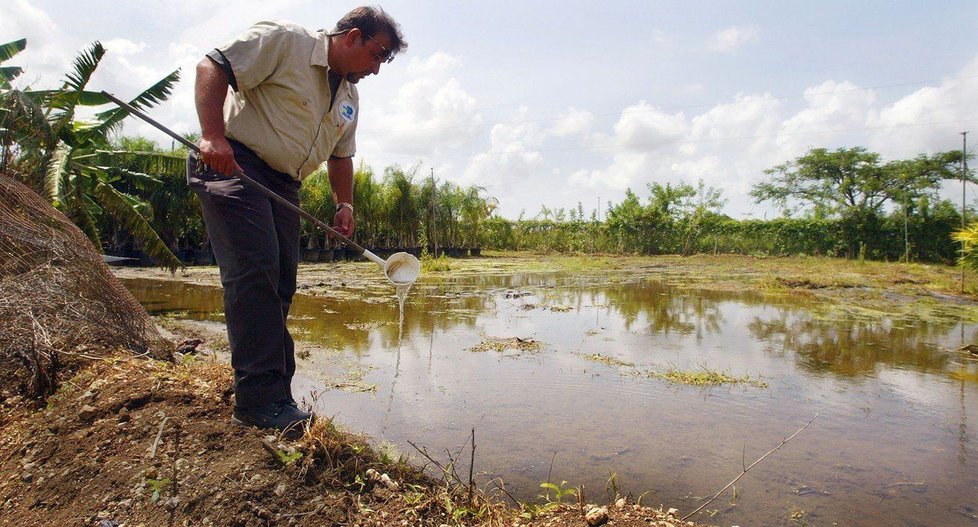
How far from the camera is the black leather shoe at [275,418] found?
6.85 feet

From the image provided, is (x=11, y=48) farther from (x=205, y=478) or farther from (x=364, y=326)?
(x=205, y=478)

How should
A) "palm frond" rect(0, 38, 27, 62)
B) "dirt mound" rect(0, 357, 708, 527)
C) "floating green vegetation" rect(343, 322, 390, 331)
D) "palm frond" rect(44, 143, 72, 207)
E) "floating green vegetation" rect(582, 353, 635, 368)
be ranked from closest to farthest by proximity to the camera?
1. "dirt mound" rect(0, 357, 708, 527)
2. "floating green vegetation" rect(582, 353, 635, 368)
3. "floating green vegetation" rect(343, 322, 390, 331)
4. "palm frond" rect(44, 143, 72, 207)
5. "palm frond" rect(0, 38, 27, 62)

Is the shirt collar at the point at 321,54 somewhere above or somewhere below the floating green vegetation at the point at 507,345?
above

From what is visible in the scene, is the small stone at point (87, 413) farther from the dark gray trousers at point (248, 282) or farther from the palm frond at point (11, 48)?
the palm frond at point (11, 48)

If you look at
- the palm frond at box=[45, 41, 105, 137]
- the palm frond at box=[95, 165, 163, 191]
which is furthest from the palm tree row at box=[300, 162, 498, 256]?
the palm frond at box=[45, 41, 105, 137]

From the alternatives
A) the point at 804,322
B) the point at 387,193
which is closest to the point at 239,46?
the point at 804,322

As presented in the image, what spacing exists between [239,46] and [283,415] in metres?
1.37

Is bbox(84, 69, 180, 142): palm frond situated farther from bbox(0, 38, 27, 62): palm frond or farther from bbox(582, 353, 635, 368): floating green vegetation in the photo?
bbox(582, 353, 635, 368): floating green vegetation

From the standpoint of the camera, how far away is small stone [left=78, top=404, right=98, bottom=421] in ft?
7.51

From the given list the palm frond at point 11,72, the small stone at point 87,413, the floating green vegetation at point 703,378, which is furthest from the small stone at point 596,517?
the palm frond at point 11,72

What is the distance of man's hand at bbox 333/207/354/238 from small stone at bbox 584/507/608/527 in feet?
5.46

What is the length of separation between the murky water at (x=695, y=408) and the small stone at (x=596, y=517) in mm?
673

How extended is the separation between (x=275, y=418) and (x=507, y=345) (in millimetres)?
3984

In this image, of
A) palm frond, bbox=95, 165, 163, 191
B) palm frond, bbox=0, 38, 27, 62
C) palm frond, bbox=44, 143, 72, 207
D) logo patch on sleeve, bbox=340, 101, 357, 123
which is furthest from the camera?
palm frond, bbox=95, 165, 163, 191
